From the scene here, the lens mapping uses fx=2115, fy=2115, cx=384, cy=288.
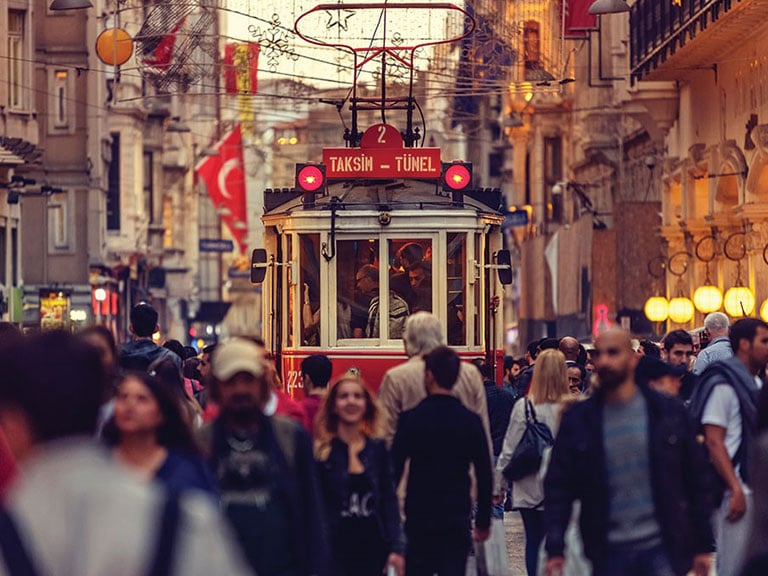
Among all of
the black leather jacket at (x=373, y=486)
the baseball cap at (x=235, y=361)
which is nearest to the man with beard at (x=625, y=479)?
the black leather jacket at (x=373, y=486)

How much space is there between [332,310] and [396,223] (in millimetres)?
938

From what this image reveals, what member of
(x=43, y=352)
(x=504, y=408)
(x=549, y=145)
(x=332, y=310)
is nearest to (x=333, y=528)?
(x=43, y=352)

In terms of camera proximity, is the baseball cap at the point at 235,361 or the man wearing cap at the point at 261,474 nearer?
the man wearing cap at the point at 261,474

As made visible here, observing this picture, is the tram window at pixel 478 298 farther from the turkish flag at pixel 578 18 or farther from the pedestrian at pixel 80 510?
Answer: the pedestrian at pixel 80 510

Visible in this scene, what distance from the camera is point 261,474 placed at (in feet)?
23.5

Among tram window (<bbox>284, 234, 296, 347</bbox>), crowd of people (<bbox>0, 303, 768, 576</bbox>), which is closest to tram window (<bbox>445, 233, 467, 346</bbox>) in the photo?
tram window (<bbox>284, 234, 296, 347</bbox>)

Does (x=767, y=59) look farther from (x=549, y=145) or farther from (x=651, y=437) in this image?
(x=549, y=145)

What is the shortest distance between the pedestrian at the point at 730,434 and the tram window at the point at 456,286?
837 cm

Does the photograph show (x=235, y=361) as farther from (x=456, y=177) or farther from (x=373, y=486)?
(x=456, y=177)

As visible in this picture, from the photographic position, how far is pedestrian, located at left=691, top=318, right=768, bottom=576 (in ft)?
31.2

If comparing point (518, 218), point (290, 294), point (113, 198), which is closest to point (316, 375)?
point (290, 294)

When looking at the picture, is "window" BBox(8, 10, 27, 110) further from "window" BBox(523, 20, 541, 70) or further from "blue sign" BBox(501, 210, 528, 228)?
"blue sign" BBox(501, 210, 528, 228)

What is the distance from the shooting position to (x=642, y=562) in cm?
780

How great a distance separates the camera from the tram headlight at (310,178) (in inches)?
732
